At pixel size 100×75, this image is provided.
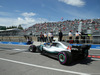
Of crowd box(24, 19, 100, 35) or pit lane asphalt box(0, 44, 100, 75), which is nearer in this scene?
pit lane asphalt box(0, 44, 100, 75)

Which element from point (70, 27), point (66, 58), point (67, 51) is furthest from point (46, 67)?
point (70, 27)

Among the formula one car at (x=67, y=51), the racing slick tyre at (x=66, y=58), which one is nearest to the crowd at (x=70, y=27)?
the formula one car at (x=67, y=51)

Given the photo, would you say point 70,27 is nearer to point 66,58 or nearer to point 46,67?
point 66,58

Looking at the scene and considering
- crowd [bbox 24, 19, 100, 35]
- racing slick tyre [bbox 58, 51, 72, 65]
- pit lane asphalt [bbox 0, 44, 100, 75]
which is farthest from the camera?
crowd [bbox 24, 19, 100, 35]

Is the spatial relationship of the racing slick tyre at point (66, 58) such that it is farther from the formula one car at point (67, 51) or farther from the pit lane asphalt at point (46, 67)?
the pit lane asphalt at point (46, 67)

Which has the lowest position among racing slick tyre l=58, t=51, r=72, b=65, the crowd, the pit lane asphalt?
the pit lane asphalt

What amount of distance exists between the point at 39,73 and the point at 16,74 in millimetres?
911

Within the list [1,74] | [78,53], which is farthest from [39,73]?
[78,53]

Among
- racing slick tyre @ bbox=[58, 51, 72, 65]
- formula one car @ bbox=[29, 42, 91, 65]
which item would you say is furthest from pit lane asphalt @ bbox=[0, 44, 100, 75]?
formula one car @ bbox=[29, 42, 91, 65]

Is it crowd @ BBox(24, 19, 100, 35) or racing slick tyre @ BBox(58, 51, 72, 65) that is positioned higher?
crowd @ BBox(24, 19, 100, 35)

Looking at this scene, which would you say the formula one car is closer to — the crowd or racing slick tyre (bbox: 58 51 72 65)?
racing slick tyre (bbox: 58 51 72 65)

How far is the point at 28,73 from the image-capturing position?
3570 millimetres

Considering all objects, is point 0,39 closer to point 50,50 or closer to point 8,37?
point 8,37

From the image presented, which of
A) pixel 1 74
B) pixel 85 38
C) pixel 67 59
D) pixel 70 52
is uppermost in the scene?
pixel 85 38
